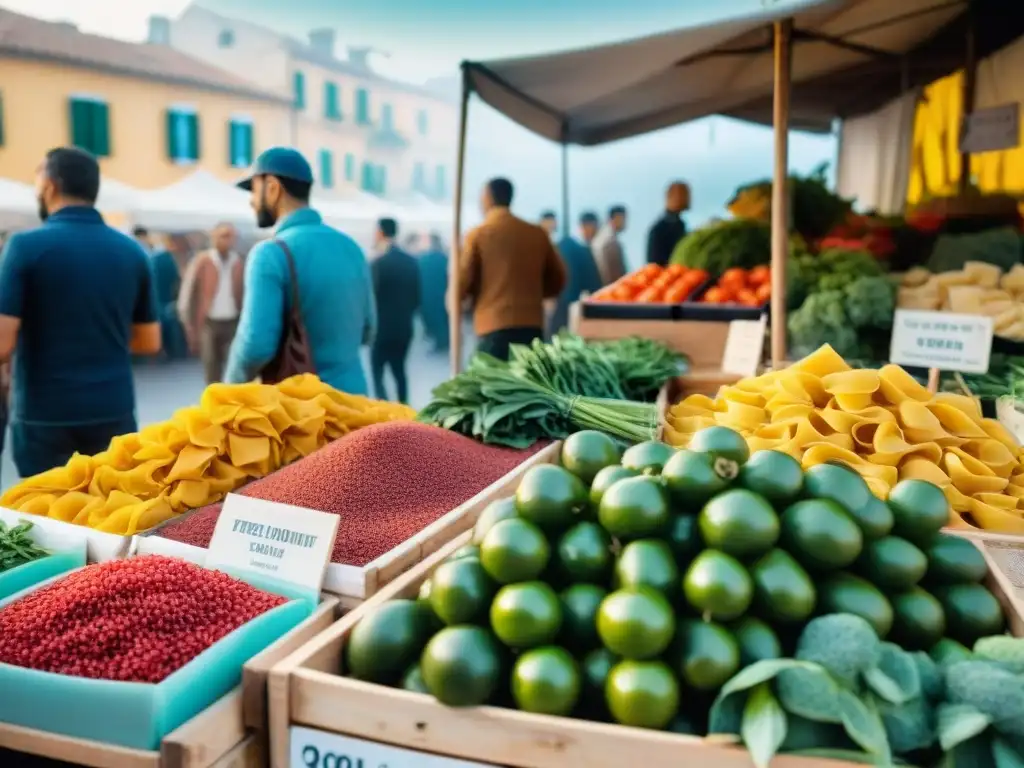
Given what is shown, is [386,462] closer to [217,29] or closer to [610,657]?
[610,657]

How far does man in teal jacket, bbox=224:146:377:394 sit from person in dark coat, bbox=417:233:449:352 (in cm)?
701

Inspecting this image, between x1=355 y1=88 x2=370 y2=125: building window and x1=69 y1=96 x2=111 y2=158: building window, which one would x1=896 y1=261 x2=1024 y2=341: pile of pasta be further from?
x1=355 y1=88 x2=370 y2=125: building window

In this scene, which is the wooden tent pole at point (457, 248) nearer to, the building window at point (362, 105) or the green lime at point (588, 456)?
the green lime at point (588, 456)

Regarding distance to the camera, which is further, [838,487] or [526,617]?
[838,487]

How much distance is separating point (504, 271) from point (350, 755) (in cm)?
379

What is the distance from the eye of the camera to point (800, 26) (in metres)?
3.78

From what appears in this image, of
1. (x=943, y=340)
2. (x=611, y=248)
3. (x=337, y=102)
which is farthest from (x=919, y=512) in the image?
(x=337, y=102)

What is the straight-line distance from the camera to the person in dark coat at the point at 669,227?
637 centimetres

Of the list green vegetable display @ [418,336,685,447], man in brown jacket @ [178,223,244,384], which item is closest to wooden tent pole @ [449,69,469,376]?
green vegetable display @ [418,336,685,447]

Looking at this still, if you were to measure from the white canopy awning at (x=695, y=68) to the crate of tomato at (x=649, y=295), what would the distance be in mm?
Answer: 1020

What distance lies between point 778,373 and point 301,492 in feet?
4.24

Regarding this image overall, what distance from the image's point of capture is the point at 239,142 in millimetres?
18312

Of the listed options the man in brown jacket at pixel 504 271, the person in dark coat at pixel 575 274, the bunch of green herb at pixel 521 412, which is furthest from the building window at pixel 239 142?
the bunch of green herb at pixel 521 412

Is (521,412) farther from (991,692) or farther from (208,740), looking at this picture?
(991,692)
